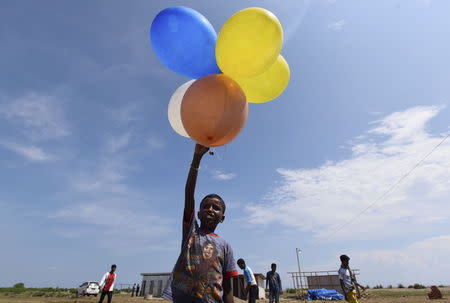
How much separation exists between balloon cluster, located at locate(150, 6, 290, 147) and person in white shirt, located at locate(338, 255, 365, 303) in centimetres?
519

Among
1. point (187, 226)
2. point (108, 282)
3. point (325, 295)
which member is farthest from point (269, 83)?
point (325, 295)

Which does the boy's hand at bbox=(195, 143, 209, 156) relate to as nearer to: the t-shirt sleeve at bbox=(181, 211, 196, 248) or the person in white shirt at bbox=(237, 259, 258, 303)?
the t-shirt sleeve at bbox=(181, 211, 196, 248)

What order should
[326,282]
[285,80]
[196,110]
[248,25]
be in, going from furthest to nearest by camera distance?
[326,282] < [285,80] < [248,25] < [196,110]

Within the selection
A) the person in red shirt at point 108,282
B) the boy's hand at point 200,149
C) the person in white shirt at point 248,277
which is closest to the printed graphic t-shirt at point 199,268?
the boy's hand at point 200,149

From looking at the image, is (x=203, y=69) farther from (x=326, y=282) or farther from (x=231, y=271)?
(x=326, y=282)

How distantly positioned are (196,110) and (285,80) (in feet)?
5.61

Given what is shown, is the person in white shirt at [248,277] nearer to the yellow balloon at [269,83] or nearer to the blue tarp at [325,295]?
the yellow balloon at [269,83]

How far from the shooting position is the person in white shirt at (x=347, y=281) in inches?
242

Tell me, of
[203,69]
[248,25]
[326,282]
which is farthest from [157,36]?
[326,282]

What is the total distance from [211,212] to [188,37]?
2097 mm

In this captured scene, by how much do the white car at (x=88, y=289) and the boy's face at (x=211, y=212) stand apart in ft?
102

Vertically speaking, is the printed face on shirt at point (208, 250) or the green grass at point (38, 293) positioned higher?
the green grass at point (38, 293)

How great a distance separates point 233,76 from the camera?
115 inches

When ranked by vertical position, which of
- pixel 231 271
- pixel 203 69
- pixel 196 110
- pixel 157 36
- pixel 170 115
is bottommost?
pixel 231 271
